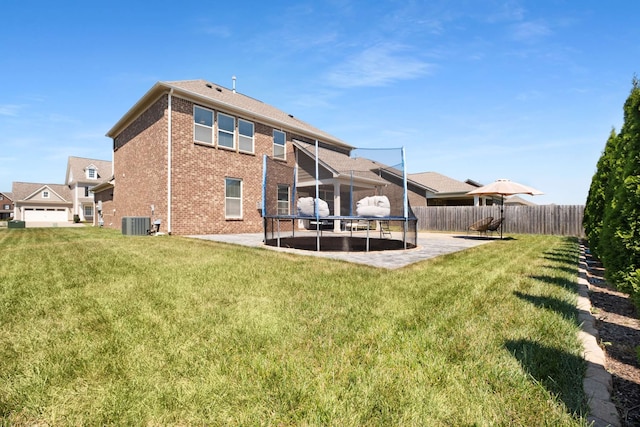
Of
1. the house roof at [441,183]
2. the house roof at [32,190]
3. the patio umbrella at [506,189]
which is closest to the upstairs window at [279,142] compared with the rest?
the patio umbrella at [506,189]

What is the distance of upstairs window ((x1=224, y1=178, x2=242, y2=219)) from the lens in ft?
46.4

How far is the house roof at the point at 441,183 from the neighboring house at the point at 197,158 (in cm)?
1319

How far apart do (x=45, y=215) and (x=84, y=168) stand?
12.2m

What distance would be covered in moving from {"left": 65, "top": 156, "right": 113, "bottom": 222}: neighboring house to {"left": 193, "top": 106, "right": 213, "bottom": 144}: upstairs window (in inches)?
1226

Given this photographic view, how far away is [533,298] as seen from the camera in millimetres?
3543

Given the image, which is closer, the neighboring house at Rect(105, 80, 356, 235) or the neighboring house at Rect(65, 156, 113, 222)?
the neighboring house at Rect(105, 80, 356, 235)

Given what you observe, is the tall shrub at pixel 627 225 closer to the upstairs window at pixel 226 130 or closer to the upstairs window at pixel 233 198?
the upstairs window at pixel 233 198

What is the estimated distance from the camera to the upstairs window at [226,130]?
13945 millimetres

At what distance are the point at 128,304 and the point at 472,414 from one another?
337 cm

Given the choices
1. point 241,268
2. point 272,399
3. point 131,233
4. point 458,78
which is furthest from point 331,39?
point 131,233

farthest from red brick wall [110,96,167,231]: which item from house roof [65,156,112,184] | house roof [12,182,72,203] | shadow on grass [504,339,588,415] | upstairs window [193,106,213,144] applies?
house roof [12,182,72,203]

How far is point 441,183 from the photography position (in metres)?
25.1

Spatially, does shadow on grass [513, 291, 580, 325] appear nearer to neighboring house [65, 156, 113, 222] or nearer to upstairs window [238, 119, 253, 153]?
upstairs window [238, 119, 253, 153]

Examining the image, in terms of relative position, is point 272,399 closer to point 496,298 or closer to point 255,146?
point 496,298
